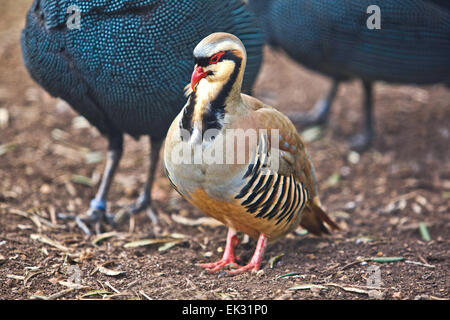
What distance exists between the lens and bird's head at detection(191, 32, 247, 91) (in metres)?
3.02

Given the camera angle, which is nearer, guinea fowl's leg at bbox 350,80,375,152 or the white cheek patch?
the white cheek patch

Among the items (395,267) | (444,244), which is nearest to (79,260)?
(395,267)

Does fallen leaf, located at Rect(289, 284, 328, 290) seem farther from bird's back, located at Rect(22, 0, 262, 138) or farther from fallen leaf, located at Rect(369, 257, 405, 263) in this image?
bird's back, located at Rect(22, 0, 262, 138)

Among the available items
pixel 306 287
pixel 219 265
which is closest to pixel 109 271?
pixel 219 265

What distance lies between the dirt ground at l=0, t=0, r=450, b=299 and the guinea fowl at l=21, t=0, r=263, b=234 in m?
0.95

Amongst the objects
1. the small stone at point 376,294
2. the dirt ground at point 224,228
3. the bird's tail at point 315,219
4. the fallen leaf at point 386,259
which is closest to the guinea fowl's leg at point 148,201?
the dirt ground at point 224,228

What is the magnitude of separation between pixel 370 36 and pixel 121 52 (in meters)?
2.24

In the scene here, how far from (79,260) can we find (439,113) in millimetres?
4518

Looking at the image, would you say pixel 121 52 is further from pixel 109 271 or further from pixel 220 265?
pixel 220 265

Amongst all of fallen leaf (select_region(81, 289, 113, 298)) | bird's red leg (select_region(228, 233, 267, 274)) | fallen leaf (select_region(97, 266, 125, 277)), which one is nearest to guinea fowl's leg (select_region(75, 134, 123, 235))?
fallen leaf (select_region(97, 266, 125, 277))

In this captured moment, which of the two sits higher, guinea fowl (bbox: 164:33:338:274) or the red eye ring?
the red eye ring

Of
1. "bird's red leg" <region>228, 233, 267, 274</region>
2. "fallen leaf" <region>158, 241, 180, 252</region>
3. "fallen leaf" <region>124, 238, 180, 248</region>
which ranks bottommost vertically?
"fallen leaf" <region>158, 241, 180, 252</region>
